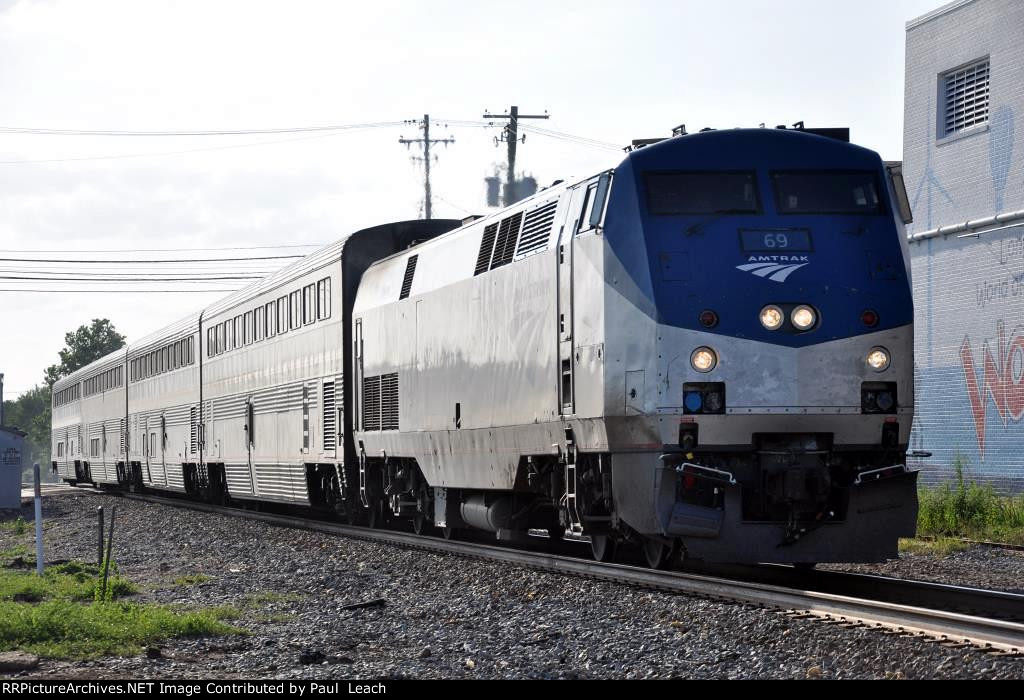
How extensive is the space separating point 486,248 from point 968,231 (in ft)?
35.2

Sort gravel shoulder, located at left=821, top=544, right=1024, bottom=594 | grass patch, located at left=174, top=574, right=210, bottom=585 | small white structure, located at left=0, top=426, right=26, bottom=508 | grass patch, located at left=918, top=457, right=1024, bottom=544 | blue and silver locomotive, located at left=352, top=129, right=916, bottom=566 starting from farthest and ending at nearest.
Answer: small white structure, located at left=0, top=426, right=26, bottom=508, grass patch, located at left=918, top=457, right=1024, bottom=544, grass patch, located at left=174, top=574, right=210, bottom=585, gravel shoulder, located at left=821, top=544, right=1024, bottom=594, blue and silver locomotive, located at left=352, top=129, right=916, bottom=566

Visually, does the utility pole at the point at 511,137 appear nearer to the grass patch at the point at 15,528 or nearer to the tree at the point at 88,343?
the grass patch at the point at 15,528

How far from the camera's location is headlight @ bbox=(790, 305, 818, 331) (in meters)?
10.7

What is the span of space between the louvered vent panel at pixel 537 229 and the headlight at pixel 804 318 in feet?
8.87

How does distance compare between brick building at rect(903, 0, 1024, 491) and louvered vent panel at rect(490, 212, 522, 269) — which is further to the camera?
brick building at rect(903, 0, 1024, 491)

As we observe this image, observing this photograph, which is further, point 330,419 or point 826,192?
point 330,419

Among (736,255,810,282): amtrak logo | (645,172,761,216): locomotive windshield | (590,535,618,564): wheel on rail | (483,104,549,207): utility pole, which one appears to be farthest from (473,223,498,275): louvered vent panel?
(483,104,549,207): utility pole

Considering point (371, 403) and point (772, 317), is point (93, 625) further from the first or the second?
point (371, 403)

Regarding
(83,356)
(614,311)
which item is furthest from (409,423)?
(83,356)

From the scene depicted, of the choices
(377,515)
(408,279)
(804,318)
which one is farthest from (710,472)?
(377,515)

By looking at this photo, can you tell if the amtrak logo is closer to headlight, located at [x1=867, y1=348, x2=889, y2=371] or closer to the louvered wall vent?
headlight, located at [x1=867, y1=348, x2=889, y2=371]

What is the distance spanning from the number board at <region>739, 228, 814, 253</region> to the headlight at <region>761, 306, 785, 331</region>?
51 cm

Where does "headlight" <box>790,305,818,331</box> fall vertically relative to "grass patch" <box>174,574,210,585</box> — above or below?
above

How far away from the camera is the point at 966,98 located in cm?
2270
